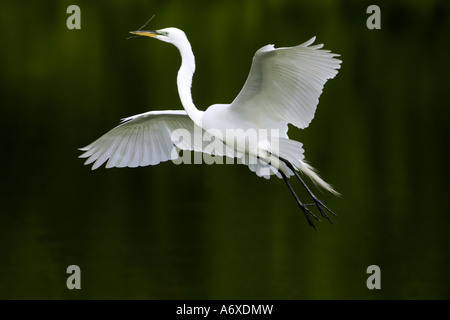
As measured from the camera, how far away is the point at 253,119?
4.65 metres

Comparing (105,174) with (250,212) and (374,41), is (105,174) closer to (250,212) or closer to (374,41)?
(250,212)

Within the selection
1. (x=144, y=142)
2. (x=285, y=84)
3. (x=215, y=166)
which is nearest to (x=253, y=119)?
(x=285, y=84)

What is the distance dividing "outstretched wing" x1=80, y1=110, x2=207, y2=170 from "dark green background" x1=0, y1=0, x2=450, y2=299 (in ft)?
2.08

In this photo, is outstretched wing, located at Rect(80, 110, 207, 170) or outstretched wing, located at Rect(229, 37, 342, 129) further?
outstretched wing, located at Rect(80, 110, 207, 170)

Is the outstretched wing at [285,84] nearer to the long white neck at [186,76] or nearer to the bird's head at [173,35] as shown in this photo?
the long white neck at [186,76]

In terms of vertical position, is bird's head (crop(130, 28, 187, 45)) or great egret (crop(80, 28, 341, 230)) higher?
bird's head (crop(130, 28, 187, 45))

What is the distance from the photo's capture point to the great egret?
4172 millimetres

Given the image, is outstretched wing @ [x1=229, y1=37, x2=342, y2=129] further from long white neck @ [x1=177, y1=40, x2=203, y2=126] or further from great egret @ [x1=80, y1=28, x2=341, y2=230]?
long white neck @ [x1=177, y1=40, x2=203, y2=126]

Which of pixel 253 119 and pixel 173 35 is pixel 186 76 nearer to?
pixel 173 35

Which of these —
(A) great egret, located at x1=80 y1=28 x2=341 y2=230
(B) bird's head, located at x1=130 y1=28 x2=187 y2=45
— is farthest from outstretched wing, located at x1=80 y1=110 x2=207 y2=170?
(B) bird's head, located at x1=130 y1=28 x2=187 y2=45
